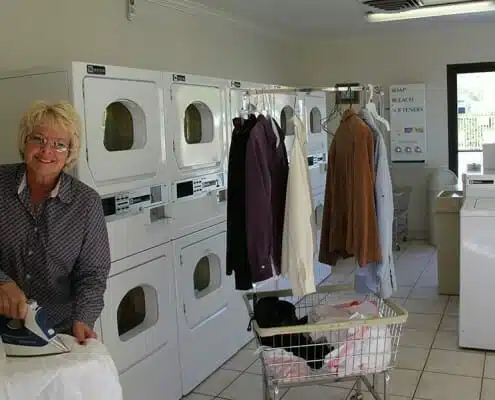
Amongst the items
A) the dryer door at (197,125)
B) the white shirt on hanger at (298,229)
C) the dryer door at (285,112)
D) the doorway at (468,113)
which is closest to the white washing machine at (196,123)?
the dryer door at (197,125)

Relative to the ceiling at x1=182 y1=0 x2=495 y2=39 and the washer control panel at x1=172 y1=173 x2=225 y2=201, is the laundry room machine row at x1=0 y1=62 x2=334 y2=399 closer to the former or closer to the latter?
the washer control panel at x1=172 y1=173 x2=225 y2=201

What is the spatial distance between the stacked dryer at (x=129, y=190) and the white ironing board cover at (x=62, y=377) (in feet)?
3.00

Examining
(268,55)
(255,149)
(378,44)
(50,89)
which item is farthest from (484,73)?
(50,89)

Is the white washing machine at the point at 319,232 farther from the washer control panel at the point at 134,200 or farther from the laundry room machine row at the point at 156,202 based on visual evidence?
the washer control panel at the point at 134,200

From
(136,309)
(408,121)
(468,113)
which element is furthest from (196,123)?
(468,113)

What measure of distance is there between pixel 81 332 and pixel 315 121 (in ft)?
11.5

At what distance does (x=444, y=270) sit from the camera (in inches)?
192

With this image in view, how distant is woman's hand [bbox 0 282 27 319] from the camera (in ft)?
5.89

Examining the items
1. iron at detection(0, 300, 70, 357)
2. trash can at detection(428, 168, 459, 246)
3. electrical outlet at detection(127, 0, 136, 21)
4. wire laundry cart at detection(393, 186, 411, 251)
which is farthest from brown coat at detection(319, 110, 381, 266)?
trash can at detection(428, 168, 459, 246)

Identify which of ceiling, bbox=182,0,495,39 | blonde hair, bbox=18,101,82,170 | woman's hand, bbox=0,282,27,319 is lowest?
woman's hand, bbox=0,282,27,319

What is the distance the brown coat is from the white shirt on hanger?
17cm

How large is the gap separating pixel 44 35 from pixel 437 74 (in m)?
4.57

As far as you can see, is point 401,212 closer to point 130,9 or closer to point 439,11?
point 439,11

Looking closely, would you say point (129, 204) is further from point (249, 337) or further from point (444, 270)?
point (444, 270)
